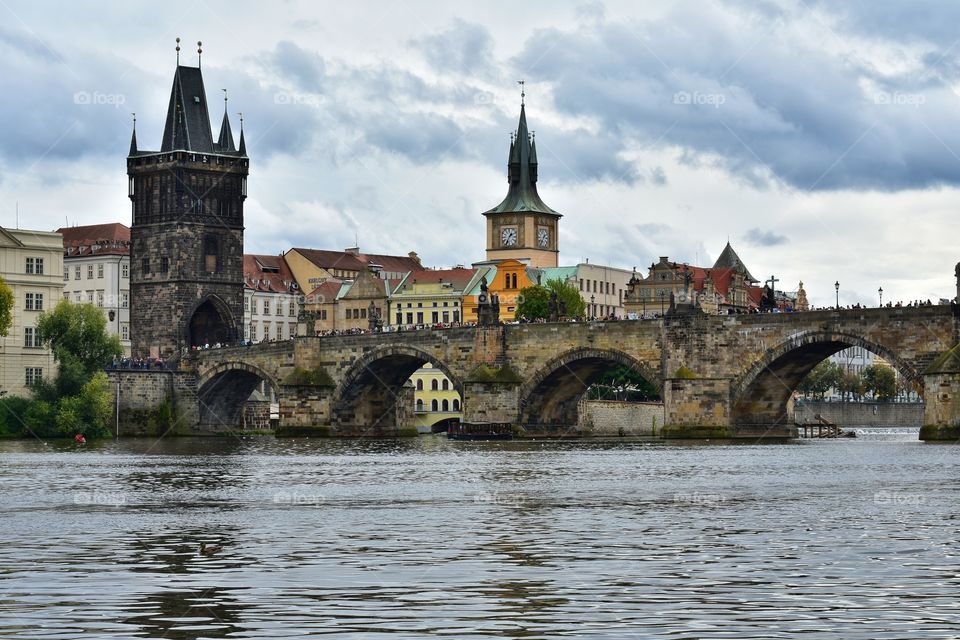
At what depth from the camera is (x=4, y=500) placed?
133ft

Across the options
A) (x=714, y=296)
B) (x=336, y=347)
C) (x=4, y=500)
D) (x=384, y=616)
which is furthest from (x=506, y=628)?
(x=714, y=296)

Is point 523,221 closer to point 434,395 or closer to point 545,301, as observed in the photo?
point 434,395

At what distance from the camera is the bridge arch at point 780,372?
274 ft

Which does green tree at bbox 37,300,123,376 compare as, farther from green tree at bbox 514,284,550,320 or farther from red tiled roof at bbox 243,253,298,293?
red tiled roof at bbox 243,253,298,293

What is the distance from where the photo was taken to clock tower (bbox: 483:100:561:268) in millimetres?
A: 174375

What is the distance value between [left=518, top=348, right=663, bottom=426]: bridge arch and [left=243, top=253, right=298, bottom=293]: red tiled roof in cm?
5541

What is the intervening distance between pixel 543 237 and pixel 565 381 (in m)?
78.8

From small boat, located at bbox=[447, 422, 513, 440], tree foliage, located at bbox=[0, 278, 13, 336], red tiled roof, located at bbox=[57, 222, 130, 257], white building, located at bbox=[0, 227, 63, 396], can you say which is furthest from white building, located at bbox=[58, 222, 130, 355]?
small boat, located at bbox=[447, 422, 513, 440]

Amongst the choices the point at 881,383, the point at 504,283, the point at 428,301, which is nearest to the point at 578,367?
the point at 428,301

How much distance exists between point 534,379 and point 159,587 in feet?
244

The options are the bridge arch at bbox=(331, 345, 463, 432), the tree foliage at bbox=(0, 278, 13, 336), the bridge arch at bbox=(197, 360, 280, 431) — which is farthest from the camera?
the bridge arch at bbox=(197, 360, 280, 431)

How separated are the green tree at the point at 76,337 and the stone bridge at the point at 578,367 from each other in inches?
444

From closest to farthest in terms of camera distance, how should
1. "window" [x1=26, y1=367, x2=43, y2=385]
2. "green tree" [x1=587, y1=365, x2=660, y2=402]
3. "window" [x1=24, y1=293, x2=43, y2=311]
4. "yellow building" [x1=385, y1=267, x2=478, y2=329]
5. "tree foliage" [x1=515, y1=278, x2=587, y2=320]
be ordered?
1. "window" [x1=26, y1=367, x2=43, y2=385]
2. "window" [x1=24, y1=293, x2=43, y2=311]
3. "green tree" [x1=587, y1=365, x2=660, y2=402]
4. "tree foliage" [x1=515, y1=278, x2=587, y2=320]
5. "yellow building" [x1=385, y1=267, x2=478, y2=329]

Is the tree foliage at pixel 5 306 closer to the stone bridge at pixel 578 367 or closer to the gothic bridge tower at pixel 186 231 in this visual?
the stone bridge at pixel 578 367
